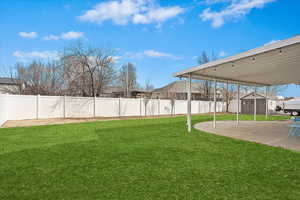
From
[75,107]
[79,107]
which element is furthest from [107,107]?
[75,107]

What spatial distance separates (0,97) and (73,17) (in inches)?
311

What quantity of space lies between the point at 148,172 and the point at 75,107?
12553mm

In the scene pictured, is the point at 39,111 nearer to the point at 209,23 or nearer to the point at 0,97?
the point at 0,97

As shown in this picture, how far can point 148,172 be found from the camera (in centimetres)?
339

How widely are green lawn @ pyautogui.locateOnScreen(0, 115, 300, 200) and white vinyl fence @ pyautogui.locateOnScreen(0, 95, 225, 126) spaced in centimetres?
763

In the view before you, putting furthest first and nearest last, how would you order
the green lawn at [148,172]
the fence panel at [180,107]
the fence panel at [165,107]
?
the fence panel at [180,107]
the fence panel at [165,107]
the green lawn at [148,172]

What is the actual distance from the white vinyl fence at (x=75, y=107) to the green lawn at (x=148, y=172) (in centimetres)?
763

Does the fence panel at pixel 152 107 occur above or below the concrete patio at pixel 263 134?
above

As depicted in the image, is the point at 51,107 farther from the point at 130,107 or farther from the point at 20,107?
the point at 130,107

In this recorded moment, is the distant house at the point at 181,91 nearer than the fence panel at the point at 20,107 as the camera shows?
No

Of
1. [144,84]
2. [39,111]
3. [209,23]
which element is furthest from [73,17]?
[144,84]

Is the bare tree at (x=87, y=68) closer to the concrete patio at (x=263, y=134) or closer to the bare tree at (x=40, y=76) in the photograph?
the bare tree at (x=40, y=76)

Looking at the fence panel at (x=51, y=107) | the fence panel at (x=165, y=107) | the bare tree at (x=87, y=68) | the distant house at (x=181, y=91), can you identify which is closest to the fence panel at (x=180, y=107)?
the fence panel at (x=165, y=107)

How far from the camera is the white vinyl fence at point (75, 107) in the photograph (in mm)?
11621
